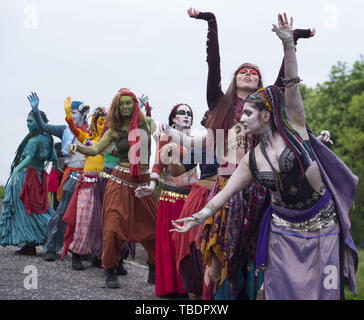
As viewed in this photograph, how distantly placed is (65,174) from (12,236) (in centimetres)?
120

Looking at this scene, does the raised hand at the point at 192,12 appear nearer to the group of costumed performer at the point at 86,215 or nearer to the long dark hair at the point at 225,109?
the long dark hair at the point at 225,109

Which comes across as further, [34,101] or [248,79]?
[34,101]

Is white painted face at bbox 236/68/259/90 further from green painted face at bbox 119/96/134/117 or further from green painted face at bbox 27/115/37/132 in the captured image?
green painted face at bbox 27/115/37/132

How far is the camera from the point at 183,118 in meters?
6.52

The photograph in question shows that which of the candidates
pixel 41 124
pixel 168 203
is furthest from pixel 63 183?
pixel 168 203

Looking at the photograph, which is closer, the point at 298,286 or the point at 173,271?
the point at 298,286

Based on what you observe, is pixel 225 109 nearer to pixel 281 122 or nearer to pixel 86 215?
pixel 281 122

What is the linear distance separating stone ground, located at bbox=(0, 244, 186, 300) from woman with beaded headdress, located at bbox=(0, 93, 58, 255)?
0.30 meters

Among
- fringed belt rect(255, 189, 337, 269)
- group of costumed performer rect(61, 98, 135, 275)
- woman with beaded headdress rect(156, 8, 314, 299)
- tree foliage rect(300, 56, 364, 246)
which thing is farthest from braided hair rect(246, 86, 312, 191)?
tree foliage rect(300, 56, 364, 246)

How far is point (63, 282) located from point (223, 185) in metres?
2.86
